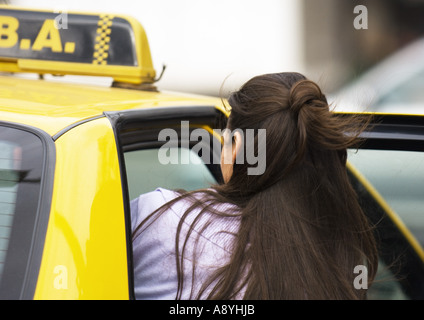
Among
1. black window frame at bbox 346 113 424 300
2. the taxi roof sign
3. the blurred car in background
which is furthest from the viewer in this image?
the blurred car in background

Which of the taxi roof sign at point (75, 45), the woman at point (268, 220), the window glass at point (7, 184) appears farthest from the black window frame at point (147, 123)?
the taxi roof sign at point (75, 45)

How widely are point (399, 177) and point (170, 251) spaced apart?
80cm

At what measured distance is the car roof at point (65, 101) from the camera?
1.55 m

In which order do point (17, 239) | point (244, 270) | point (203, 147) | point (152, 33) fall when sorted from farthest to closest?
point (152, 33)
point (203, 147)
point (244, 270)
point (17, 239)

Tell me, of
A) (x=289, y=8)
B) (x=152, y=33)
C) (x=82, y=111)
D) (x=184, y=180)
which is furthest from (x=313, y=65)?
(x=82, y=111)

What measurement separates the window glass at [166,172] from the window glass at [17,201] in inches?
36.6

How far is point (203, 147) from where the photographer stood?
7.57ft

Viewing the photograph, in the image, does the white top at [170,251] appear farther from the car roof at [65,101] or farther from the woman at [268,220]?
the car roof at [65,101]

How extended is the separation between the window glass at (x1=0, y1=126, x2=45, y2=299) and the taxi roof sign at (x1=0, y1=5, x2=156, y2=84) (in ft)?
2.91

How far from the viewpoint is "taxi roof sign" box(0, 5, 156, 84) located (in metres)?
2.37

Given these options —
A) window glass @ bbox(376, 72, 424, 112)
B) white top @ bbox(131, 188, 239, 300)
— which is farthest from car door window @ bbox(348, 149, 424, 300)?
window glass @ bbox(376, 72, 424, 112)

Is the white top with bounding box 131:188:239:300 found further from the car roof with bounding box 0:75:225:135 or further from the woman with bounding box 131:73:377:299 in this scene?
the car roof with bounding box 0:75:225:135
